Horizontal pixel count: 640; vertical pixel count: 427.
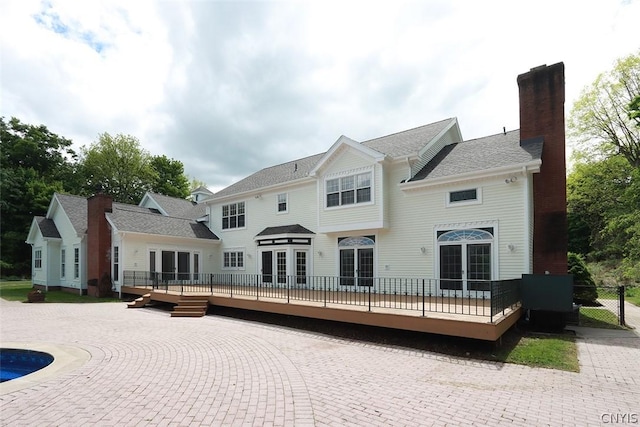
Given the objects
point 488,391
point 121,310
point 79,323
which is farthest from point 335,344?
point 121,310

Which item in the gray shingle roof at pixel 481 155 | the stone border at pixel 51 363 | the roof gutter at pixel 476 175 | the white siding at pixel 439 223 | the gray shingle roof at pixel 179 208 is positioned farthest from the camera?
the gray shingle roof at pixel 179 208

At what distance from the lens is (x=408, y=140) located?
57.0ft

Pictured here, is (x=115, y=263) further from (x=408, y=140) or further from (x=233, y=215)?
(x=408, y=140)

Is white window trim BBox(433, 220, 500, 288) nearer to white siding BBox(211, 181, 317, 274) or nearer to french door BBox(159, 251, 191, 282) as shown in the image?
white siding BBox(211, 181, 317, 274)

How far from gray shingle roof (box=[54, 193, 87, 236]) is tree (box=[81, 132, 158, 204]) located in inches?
1087

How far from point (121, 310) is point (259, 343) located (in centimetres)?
987

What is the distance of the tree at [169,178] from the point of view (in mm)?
55344

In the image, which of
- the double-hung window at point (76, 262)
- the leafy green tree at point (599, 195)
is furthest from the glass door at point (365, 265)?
the leafy green tree at point (599, 195)

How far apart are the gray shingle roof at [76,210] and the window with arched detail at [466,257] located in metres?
21.7

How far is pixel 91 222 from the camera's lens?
2153cm

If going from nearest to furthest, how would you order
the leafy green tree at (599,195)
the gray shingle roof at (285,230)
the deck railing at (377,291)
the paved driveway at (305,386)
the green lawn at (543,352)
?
the paved driveway at (305,386)
the green lawn at (543,352)
the deck railing at (377,291)
the gray shingle roof at (285,230)
the leafy green tree at (599,195)

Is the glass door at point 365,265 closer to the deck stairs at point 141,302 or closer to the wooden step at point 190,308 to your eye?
the wooden step at point 190,308

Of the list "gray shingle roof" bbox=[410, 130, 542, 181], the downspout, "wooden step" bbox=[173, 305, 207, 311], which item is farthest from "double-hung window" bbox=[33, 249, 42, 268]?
the downspout

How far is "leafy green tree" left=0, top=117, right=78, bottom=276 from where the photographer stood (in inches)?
1473
